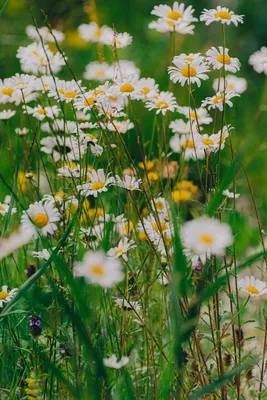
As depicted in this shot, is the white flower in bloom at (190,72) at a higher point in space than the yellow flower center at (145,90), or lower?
lower

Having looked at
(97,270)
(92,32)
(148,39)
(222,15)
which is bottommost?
(97,270)

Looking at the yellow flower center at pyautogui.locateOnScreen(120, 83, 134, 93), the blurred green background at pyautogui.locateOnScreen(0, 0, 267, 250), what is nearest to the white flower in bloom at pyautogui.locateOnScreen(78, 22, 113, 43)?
the yellow flower center at pyautogui.locateOnScreen(120, 83, 134, 93)

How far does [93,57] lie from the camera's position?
9.86 ft

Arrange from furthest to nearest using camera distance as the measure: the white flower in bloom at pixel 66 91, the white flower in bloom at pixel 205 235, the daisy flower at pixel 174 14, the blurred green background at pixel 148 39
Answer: the blurred green background at pixel 148 39, the daisy flower at pixel 174 14, the white flower in bloom at pixel 66 91, the white flower in bloom at pixel 205 235

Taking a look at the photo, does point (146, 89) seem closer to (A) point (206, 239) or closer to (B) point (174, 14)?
(B) point (174, 14)

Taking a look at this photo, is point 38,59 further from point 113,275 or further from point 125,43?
point 113,275

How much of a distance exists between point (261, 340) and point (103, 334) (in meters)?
0.61

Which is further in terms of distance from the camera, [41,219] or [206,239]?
[41,219]

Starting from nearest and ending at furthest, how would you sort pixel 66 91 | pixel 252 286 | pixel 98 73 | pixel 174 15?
pixel 252 286, pixel 66 91, pixel 174 15, pixel 98 73

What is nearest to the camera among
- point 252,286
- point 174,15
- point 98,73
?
point 252,286

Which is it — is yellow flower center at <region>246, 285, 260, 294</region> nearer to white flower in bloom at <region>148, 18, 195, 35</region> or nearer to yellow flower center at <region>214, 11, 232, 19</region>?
yellow flower center at <region>214, 11, 232, 19</region>

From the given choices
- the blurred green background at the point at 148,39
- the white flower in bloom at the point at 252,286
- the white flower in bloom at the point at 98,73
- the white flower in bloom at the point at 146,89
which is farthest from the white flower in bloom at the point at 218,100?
the blurred green background at the point at 148,39

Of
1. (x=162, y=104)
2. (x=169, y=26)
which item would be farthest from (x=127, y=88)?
(x=169, y=26)

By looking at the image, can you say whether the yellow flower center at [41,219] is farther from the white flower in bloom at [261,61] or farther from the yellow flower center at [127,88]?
the white flower in bloom at [261,61]
